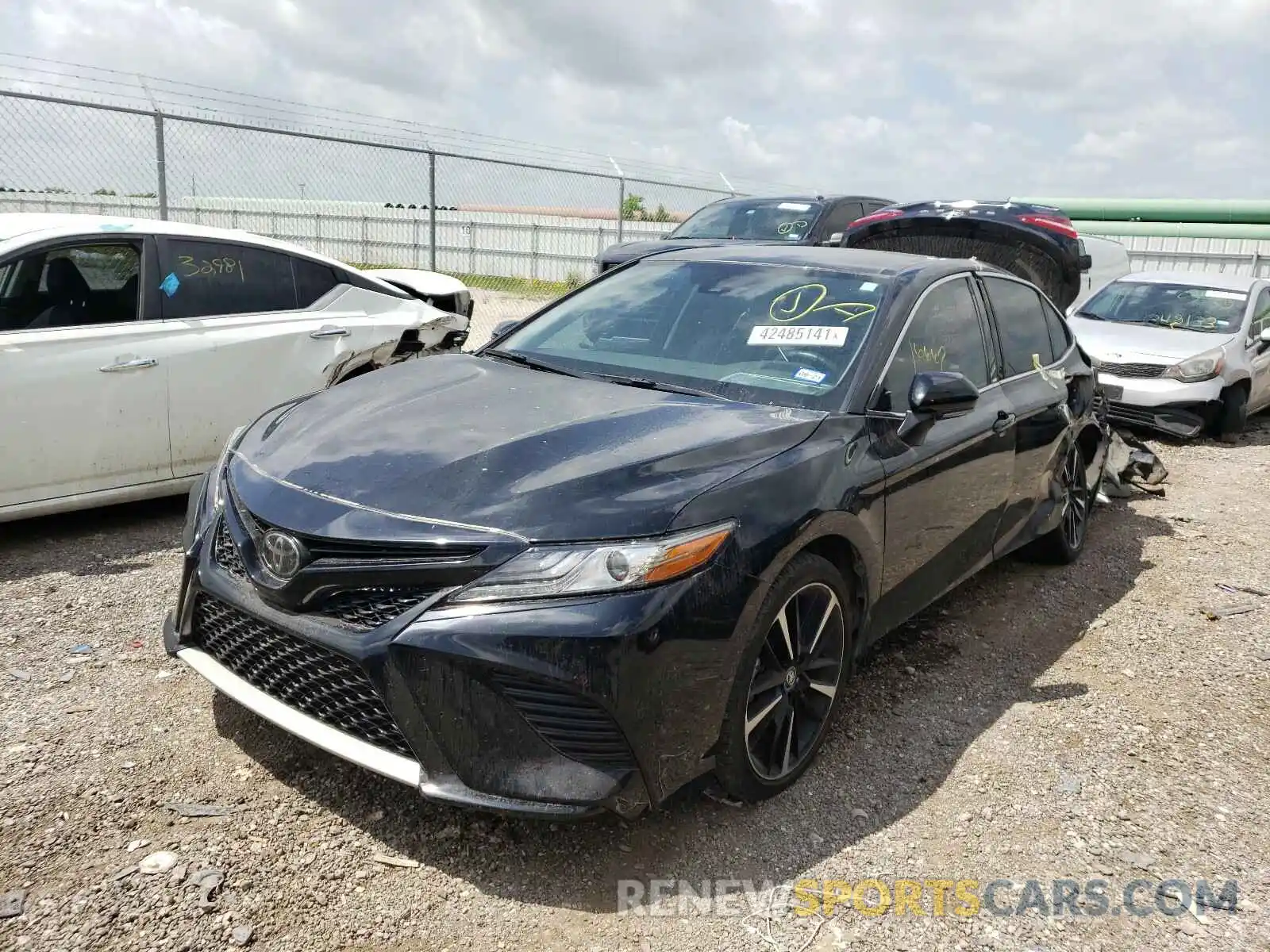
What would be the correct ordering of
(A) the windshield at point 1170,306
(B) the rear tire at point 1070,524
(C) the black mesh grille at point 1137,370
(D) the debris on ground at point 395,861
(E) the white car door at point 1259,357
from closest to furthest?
1. (D) the debris on ground at point 395,861
2. (B) the rear tire at point 1070,524
3. (C) the black mesh grille at point 1137,370
4. (E) the white car door at point 1259,357
5. (A) the windshield at point 1170,306

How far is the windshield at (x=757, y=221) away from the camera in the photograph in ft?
33.3

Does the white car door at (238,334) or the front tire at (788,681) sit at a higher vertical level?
the white car door at (238,334)

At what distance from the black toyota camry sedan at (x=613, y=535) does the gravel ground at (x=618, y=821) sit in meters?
0.31

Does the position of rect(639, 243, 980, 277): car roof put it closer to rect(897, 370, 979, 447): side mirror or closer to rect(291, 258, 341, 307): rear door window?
rect(897, 370, 979, 447): side mirror

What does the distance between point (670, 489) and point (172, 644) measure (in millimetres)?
1591

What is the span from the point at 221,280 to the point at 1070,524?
4726 mm

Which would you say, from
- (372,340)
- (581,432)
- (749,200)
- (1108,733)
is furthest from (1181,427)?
(581,432)

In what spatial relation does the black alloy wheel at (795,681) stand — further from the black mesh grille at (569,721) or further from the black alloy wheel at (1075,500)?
the black alloy wheel at (1075,500)

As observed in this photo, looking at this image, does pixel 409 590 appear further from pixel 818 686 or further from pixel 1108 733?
pixel 1108 733

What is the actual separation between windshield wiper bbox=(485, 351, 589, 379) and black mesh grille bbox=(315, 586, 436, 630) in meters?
1.37

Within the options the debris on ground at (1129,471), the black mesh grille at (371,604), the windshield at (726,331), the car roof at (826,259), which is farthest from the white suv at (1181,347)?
the black mesh grille at (371,604)

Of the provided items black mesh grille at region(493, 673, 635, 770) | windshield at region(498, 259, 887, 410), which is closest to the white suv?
windshield at region(498, 259, 887, 410)

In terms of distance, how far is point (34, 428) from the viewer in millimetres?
4398

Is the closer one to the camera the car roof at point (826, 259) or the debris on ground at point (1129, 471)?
the car roof at point (826, 259)
